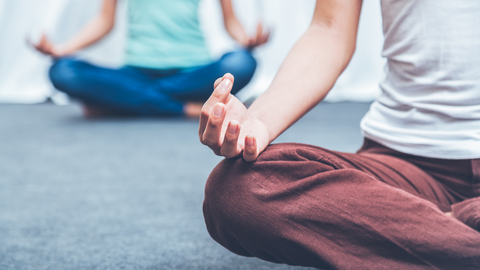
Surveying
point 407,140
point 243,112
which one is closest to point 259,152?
point 243,112

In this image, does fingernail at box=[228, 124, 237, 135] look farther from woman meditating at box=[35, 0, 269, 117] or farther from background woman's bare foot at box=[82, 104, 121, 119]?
background woman's bare foot at box=[82, 104, 121, 119]

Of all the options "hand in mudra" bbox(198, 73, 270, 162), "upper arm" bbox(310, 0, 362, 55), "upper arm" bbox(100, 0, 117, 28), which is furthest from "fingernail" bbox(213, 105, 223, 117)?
"upper arm" bbox(100, 0, 117, 28)

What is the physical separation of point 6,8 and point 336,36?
238cm

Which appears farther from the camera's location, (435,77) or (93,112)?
(93,112)

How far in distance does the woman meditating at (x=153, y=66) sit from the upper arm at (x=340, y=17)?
44.1 inches

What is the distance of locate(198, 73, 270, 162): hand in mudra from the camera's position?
0.32m

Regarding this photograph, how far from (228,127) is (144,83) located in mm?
1473

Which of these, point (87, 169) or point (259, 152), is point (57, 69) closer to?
point (87, 169)

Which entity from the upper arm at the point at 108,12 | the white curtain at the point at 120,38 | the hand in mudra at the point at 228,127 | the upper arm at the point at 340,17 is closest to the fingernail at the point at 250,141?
the hand in mudra at the point at 228,127

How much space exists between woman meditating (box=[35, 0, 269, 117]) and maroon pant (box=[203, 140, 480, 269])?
1.26 m

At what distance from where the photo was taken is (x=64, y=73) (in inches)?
63.9

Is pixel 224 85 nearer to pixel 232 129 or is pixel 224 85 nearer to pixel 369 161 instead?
pixel 232 129

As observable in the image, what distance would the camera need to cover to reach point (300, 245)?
A: 0.37m

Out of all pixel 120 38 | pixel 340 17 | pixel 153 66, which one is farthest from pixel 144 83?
pixel 340 17
